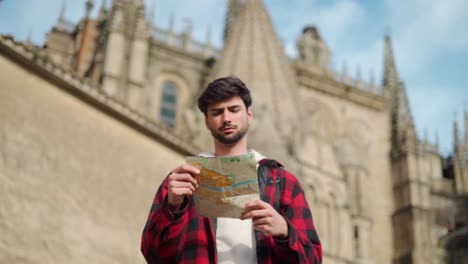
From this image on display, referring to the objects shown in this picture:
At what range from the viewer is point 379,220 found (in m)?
29.8

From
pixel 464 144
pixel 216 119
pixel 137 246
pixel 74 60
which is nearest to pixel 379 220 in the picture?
pixel 464 144

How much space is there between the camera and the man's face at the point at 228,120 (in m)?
2.99

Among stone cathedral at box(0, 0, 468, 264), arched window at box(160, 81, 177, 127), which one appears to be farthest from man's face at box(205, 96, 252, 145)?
arched window at box(160, 81, 177, 127)

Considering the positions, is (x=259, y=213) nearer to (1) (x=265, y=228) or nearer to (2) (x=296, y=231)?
(1) (x=265, y=228)

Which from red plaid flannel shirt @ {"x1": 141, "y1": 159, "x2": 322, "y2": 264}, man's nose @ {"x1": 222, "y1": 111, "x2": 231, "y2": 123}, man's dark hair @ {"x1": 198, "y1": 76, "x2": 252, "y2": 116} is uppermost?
man's dark hair @ {"x1": 198, "y1": 76, "x2": 252, "y2": 116}

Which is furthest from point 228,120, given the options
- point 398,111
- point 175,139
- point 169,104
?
point 398,111

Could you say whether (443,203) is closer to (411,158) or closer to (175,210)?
(411,158)

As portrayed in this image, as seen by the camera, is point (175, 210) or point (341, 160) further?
point (341, 160)

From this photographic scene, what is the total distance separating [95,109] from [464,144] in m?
25.7

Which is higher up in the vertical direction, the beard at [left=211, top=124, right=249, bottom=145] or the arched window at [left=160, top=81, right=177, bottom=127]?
the arched window at [left=160, top=81, right=177, bottom=127]

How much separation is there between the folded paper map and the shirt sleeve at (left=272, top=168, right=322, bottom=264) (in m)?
0.25

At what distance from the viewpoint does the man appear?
266 cm

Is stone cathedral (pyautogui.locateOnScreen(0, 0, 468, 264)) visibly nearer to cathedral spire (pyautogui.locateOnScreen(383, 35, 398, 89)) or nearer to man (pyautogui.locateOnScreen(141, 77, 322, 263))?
cathedral spire (pyautogui.locateOnScreen(383, 35, 398, 89))

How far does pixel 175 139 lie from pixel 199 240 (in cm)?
1173
